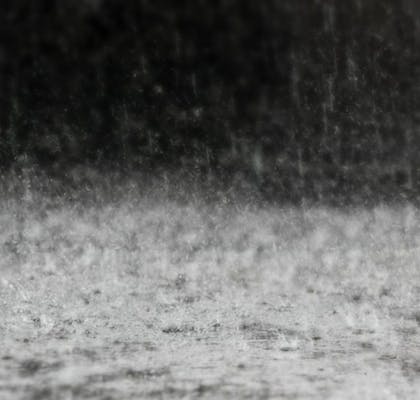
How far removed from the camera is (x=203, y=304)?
547 centimetres

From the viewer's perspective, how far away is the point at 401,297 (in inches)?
230

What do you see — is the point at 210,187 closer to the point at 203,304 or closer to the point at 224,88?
the point at 224,88

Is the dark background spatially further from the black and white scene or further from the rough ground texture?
the rough ground texture

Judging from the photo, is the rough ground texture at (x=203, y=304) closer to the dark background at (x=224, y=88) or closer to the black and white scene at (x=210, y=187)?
the black and white scene at (x=210, y=187)

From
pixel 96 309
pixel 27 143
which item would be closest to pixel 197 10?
pixel 27 143

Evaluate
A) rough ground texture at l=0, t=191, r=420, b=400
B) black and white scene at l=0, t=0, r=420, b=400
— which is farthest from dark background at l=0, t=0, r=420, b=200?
rough ground texture at l=0, t=191, r=420, b=400

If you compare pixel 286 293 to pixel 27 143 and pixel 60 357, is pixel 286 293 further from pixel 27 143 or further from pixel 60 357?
pixel 27 143

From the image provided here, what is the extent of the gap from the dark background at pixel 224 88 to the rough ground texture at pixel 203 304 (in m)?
2.08

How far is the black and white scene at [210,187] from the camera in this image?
4.49 m

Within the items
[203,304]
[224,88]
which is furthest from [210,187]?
[203,304]

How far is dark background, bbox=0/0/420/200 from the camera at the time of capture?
39.8ft

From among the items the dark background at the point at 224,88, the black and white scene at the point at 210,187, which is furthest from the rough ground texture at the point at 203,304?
the dark background at the point at 224,88

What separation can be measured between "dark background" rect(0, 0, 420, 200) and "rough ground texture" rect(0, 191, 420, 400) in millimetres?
2080

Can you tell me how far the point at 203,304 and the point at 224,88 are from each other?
7.69 meters
